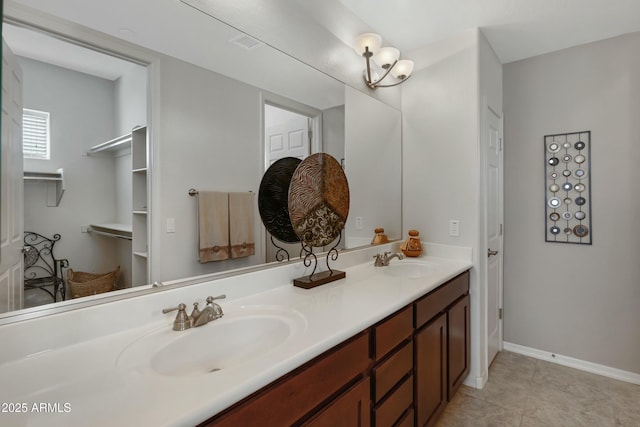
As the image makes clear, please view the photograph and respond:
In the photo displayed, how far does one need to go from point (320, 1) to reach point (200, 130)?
1.15 meters

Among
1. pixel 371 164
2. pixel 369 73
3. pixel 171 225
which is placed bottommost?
pixel 171 225

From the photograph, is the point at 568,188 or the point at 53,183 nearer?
the point at 53,183

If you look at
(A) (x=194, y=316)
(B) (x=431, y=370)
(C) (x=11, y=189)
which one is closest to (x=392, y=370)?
(B) (x=431, y=370)

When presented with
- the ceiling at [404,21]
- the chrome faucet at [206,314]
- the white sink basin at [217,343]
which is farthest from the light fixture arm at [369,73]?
the chrome faucet at [206,314]

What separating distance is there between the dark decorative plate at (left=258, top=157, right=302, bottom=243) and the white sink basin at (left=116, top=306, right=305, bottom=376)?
Answer: 0.46 meters

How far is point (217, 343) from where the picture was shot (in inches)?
45.0

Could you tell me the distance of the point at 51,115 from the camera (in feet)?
3.18

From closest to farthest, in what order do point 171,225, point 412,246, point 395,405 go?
1. point 171,225
2. point 395,405
3. point 412,246

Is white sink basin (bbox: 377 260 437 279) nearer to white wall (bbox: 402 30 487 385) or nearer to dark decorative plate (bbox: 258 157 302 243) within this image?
white wall (bbox: 402 30 487 385)

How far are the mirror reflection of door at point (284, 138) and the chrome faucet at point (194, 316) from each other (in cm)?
48

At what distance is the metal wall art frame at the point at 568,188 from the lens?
2.51 m

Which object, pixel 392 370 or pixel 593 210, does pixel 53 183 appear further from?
pixel 593 210

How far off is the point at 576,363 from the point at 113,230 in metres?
3.32

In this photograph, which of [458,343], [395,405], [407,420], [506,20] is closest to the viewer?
[395,405]
